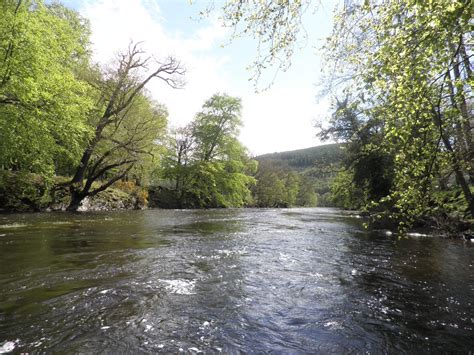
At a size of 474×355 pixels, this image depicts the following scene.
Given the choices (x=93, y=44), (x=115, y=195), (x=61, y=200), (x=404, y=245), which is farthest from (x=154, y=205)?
(x=404, y=245)

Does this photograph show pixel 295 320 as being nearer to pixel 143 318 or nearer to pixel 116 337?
pixel 143 318

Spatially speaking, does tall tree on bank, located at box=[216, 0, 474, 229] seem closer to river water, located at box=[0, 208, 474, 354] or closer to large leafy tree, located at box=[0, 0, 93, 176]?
river water, located at box=[0, 208, 474, 354]

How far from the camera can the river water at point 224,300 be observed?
10.5 feet

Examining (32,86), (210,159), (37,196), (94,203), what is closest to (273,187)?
(210,159)

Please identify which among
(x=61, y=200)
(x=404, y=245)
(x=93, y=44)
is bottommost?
(x=404, y=245)

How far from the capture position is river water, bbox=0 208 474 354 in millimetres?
3198

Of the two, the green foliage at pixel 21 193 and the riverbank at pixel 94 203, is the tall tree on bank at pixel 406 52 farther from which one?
the green foliage at pixel 21 193

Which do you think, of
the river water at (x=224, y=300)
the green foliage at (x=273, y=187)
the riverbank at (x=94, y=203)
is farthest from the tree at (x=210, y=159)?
the river water at (x=224, y=300)

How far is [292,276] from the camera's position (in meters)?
5.86

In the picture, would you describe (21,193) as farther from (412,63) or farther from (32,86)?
(412,63)

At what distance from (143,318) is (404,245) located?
9425mm

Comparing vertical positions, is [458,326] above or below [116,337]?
below

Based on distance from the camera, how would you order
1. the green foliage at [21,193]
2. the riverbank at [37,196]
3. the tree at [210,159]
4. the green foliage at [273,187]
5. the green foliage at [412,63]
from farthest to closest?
the green foliage at [273,187], the tree at [210,159], the riverbank at [37,196], the green foliage at [21,193], the green foliage at [412,63]

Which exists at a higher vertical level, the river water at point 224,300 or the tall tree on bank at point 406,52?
the tall tree on bank at point 406,52
